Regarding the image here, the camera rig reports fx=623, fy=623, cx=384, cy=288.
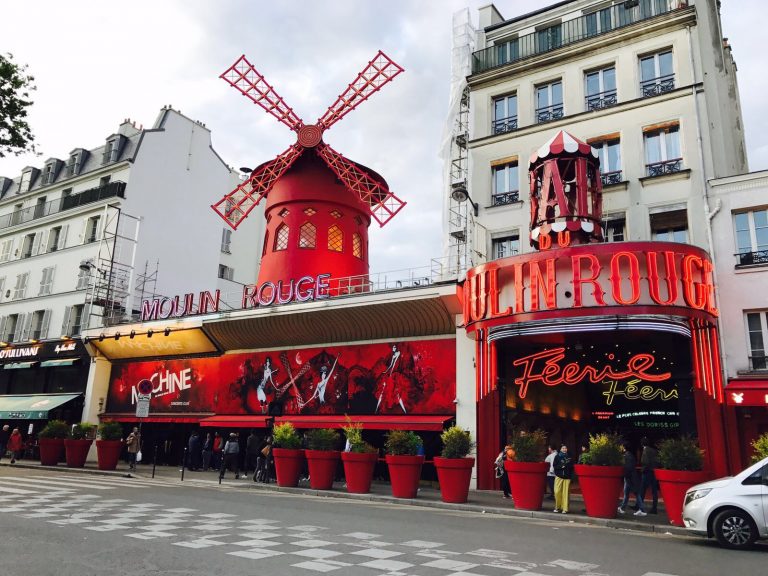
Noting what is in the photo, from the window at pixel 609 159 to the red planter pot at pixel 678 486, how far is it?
304 inches

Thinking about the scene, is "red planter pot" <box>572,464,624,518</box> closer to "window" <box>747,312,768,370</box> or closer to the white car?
the white car

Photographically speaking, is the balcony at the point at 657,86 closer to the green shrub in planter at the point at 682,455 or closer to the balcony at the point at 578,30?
the balcony at the point at 578,30

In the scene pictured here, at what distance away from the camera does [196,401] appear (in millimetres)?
21656

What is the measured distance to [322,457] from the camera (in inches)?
544

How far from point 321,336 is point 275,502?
8082 mm

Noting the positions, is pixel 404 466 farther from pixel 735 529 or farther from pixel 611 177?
pixel 611 177

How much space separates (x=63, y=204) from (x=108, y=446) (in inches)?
563

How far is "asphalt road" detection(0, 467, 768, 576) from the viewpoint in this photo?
5492 millimetres

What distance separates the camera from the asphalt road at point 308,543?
5492mm

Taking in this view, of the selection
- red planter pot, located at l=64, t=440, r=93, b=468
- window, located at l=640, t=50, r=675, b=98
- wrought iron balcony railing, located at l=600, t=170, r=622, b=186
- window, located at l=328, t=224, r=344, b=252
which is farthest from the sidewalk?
window, located at l=640, t=50, r=675, b=98

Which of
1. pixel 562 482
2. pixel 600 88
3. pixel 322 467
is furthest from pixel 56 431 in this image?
pixel 600 88

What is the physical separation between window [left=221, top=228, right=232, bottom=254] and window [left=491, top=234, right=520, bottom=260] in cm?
1864

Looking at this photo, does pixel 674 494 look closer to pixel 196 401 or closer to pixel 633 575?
pixel 633 575

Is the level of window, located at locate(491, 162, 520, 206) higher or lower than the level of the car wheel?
higher
